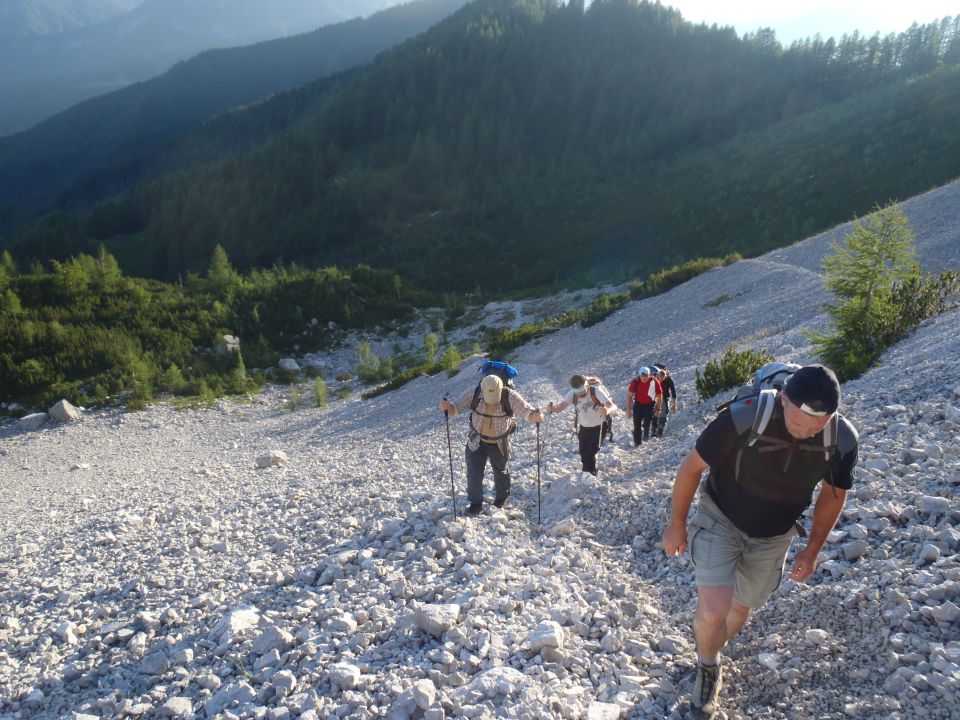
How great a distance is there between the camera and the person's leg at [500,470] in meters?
7.22

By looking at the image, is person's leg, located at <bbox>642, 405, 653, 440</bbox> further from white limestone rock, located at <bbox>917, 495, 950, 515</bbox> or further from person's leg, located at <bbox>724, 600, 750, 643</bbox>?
person's leg, located at <bbox>724, 600, 750, 643</bbox>

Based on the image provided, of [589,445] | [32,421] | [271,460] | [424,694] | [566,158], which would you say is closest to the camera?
[424,694]

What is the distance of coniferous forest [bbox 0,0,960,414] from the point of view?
2152 inches

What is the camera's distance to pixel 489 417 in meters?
7.06

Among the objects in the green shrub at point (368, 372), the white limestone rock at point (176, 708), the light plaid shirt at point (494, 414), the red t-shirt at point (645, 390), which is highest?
the light plaid shirt at point (494, 414)

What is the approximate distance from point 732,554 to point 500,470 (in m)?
4.11

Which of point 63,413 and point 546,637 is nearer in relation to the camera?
point 546,637

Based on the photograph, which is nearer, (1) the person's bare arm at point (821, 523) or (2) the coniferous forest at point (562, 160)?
(1) the person's bare arm at point (821, 523)

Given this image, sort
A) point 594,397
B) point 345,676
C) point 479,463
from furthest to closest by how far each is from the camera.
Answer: point 594,397 < point 479,463 < point 345,676

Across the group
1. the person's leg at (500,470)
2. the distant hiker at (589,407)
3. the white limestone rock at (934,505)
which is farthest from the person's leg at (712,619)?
the distant hiker at (589,407)

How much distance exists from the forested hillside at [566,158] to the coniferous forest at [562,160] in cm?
36

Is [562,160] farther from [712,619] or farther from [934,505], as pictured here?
[712,619]

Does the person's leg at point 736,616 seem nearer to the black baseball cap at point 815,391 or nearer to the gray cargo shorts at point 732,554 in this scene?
the gray cargo shorts at point 732,554

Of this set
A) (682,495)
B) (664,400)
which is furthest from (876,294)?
(682,495)
